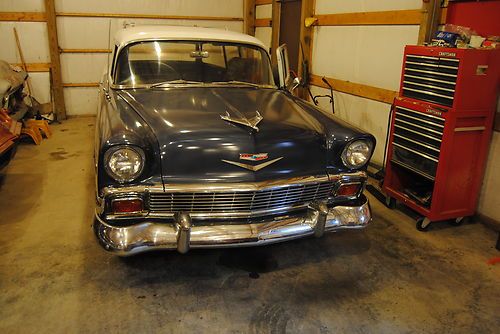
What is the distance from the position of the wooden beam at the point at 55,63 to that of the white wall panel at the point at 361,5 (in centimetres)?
430

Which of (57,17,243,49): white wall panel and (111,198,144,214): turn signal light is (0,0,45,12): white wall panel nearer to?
(57,17,243,49): white wall panel

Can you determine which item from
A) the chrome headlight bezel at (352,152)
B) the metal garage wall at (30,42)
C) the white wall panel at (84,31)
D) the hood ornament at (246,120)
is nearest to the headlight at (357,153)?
the chrome headlight bezel at (352,152)

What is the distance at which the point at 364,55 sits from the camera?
→ 16.3ft

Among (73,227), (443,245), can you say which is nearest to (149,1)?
(73,227)

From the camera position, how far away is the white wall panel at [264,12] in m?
7.60

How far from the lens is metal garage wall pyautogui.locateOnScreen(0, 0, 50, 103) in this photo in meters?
6.63

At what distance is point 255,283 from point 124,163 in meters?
1.12

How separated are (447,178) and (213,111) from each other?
6.35 feet

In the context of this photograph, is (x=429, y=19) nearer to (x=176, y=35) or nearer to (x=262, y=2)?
(x=176, y=35)

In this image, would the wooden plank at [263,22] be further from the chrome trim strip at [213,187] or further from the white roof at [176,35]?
the chrome trim strip at [213,187]

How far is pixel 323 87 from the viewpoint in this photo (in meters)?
6.02

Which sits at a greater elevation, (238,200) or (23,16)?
(23,16)

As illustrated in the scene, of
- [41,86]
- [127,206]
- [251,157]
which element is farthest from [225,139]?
[41,86]

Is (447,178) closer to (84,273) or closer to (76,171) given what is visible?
(84,273)
